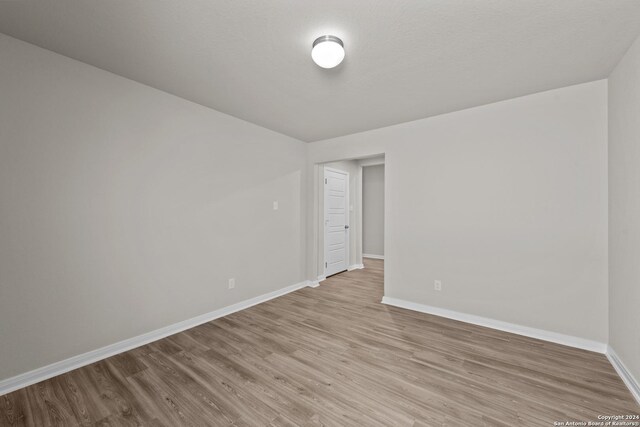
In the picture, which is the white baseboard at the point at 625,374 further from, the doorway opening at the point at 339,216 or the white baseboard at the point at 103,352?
the white baseboard at the point at 103,352

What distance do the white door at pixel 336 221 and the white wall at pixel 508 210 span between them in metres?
1.61

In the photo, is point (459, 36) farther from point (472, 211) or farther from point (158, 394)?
point (158, 394)

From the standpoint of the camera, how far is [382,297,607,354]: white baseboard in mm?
2471

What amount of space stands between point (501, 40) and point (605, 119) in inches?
58.9

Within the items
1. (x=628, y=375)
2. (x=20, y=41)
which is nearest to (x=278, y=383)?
(x=628, y=375)

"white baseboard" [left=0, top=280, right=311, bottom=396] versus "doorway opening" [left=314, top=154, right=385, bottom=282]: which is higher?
"doorway opening" [left=314, top=154, right=385, bottom=282]

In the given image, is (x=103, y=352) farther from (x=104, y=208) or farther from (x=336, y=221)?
→ (x=336, y=221)

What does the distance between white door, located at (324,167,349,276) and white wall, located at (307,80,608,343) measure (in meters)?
1.61

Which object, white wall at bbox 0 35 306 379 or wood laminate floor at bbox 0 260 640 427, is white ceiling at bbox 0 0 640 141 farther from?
wood laminate floor at bbox 0 260 640 427

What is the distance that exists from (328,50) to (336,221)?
384cm

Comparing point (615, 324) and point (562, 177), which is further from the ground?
point (562, 177)

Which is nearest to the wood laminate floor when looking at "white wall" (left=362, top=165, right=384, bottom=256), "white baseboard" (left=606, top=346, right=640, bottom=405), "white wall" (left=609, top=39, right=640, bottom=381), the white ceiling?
"white baseboard" (left=606, top=346, right=640, bottom=405)

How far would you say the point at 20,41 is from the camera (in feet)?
6.36

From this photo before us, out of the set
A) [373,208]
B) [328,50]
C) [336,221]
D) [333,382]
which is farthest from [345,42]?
[373,208]
